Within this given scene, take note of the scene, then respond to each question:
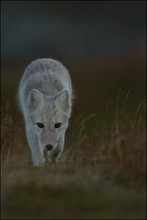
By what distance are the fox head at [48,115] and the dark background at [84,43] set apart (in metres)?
24.1

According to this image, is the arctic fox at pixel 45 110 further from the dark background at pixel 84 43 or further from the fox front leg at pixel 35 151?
the dark background at pixel 84 43

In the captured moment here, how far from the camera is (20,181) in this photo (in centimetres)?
1214

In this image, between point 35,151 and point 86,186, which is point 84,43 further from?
point 86,186

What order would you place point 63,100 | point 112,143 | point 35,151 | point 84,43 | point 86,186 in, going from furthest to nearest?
point 84,43 < point 35,151 < point 63,100 < point 112,143 < point 86,186

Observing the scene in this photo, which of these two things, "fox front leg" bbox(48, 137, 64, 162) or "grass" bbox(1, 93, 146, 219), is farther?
"fox front leg" bbox(48, 137, 64, 162)

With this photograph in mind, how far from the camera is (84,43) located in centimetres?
7688

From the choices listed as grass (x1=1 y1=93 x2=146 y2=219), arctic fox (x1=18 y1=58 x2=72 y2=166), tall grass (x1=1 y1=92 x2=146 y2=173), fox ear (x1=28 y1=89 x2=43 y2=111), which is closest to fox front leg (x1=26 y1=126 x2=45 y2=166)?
arctic fox (x1=18 y1=58 x2=72 y2=166)

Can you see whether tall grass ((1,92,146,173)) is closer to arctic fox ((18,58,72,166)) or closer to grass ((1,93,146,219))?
grass ((1,93,146,219))

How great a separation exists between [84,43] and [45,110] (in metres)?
61.5

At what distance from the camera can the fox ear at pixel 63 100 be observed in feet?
52.3

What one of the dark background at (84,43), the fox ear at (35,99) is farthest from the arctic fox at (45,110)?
the dark background at (84,43)

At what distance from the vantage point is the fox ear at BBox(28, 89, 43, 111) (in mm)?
15859

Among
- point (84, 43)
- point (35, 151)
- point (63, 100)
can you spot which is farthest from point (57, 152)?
point (84, 43)

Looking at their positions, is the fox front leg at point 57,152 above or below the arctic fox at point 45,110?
below
